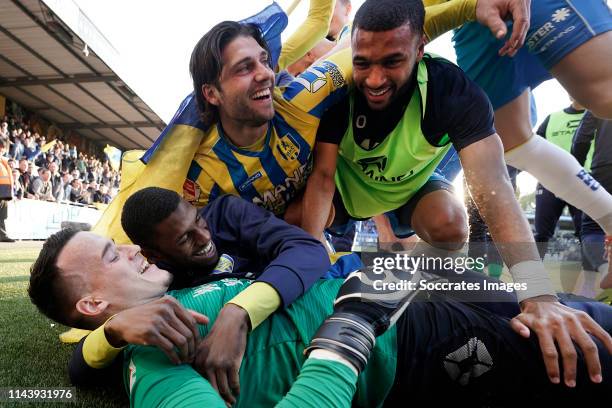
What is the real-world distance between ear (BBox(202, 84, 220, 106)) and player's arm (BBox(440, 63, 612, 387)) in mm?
1134

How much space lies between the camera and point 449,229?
2.30 meters

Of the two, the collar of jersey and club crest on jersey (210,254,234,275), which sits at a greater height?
the collar of jersey

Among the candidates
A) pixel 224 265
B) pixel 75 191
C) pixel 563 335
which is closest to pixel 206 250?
pixel 224 265

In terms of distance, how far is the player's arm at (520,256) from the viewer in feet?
3.71

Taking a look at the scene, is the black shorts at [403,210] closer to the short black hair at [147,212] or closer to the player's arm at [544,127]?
the short black hair at [147,212]

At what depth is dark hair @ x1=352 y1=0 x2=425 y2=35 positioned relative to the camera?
176 cm

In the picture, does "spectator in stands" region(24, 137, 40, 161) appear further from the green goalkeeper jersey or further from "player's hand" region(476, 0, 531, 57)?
"player's hand" region(476, 0, 531, 57)

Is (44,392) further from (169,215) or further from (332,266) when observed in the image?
(332,266)

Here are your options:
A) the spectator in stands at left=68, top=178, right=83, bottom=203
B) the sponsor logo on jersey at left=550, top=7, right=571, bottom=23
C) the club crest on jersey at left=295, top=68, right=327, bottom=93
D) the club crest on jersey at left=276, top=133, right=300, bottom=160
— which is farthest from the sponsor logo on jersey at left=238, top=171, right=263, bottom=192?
the spectator in stands at left=68, top=178, right=83, bottom=203

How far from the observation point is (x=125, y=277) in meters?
1.40

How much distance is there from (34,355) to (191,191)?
960 millimetres

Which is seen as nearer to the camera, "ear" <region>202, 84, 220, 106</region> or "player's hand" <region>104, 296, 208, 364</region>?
"player's hand" <region>104, 296, 208, 364</region>

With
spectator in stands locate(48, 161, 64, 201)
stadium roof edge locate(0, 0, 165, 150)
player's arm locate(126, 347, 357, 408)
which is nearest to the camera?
player's arm locate(126, 347, 357, 408)

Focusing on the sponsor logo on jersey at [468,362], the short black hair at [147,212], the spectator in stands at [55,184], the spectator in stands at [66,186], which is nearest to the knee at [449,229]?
the sponsor logo on jersey at [468,362]
